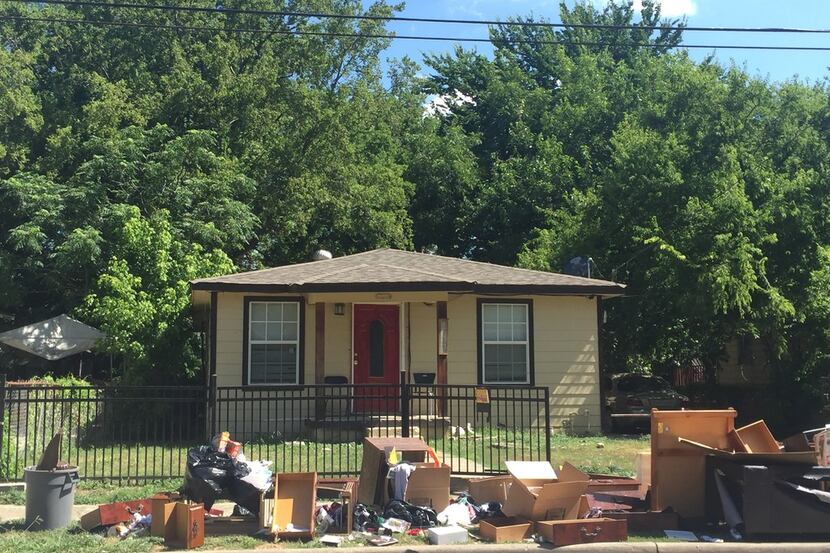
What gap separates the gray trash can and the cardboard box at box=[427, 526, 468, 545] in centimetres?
384

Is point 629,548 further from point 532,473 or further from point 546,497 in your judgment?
point 532,473

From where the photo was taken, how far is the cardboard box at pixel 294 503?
27.3ft

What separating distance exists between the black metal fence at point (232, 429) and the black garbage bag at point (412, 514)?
1.98 metres

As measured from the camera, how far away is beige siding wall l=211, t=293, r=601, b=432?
16.6 meters

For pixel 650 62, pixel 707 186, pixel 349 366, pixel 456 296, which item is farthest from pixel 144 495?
pixel 650 62

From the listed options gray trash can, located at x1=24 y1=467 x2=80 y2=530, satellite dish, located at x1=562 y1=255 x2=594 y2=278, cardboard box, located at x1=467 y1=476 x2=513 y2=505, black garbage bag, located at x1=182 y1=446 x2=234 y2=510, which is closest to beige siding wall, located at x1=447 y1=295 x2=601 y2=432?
satellite dish, located at x1=562 y1=255 x2=594 y2=278

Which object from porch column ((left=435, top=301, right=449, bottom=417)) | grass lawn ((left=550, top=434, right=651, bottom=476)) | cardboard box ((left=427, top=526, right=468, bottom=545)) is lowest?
cardboard box ((left=427, top=526, right=468, bottom=545))

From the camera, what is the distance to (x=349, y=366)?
54.3ft

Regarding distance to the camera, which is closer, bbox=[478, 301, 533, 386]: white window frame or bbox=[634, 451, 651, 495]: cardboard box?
bbox=[634, 451, 651, 495]: cardboard box

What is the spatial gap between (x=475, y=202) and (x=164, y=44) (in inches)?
521

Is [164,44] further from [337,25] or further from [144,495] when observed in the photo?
[144,495]

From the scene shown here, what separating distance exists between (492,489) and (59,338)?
45.6ft

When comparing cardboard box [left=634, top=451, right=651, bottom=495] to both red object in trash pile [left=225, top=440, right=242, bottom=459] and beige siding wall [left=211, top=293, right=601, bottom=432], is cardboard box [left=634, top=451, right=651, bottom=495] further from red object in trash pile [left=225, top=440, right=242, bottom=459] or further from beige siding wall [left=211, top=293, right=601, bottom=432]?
beige siding wall [left=211, top=293, right=601, bottom=432]

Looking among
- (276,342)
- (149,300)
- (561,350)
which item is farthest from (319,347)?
(561,350)
